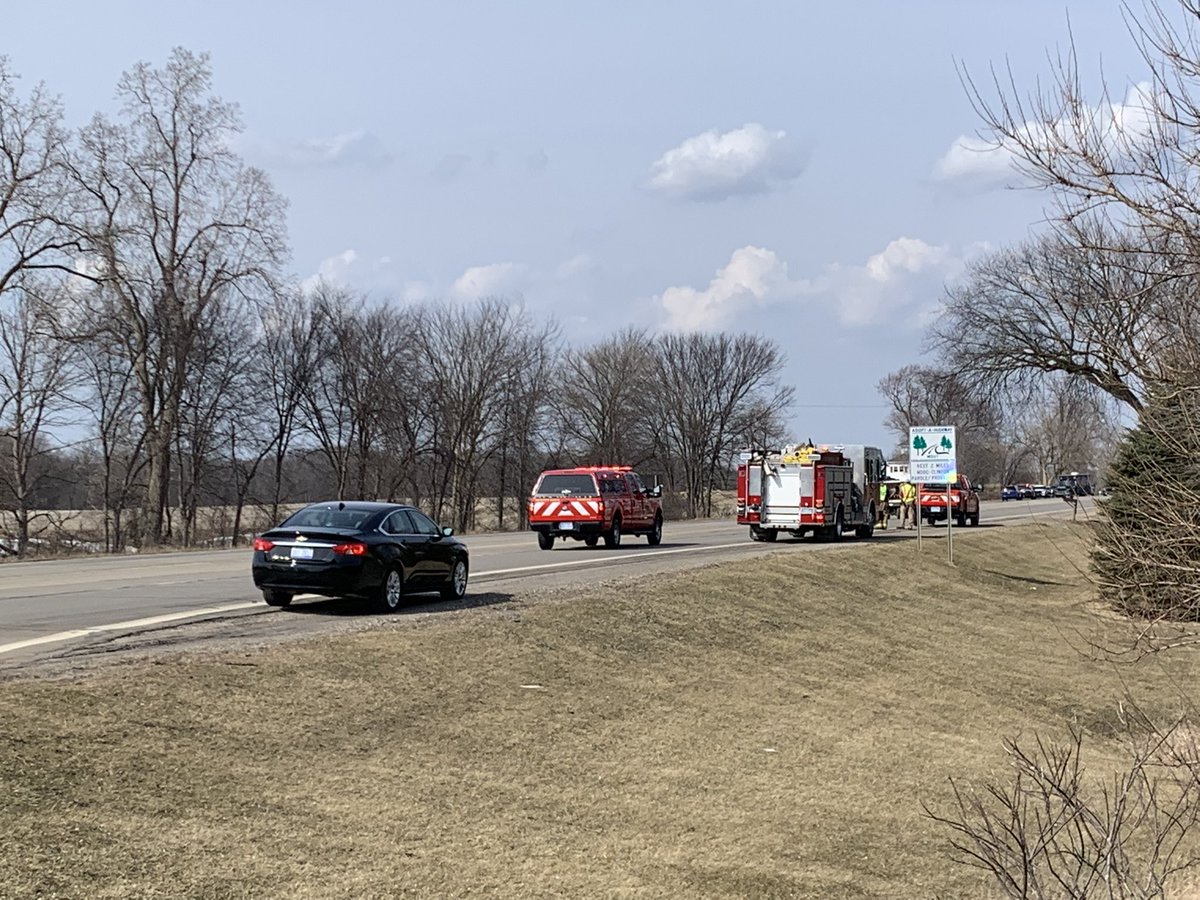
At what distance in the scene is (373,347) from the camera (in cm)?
Answer: 6944

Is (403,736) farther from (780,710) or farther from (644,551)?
(644,551)

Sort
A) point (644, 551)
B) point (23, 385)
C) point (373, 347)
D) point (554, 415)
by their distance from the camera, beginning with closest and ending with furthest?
point (644, 551), point (23, 385), point (373, 347), point (554, 415)

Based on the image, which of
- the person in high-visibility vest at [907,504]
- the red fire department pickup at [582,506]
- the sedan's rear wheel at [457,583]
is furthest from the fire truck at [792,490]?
the sedan's rear wheel at [457,583]

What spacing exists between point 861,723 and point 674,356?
7959cm

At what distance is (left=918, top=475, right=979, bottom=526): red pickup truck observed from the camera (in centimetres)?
5309

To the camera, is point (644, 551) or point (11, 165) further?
point (11, 165)

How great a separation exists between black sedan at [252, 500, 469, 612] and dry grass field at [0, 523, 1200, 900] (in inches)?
41.4

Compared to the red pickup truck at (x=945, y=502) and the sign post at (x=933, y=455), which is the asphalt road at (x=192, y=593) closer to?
the sign post at (x=933, y=455)

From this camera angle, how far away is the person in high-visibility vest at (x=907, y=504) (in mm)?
51375

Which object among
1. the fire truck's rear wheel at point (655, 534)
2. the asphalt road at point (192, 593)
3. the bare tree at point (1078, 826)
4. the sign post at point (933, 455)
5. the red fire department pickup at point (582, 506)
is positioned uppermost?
the sign post at point (933, 455)

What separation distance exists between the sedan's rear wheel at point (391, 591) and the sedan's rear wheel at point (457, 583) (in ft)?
4.64

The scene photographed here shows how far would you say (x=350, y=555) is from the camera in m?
16.0

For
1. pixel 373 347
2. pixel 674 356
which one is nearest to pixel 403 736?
pixel 373 347

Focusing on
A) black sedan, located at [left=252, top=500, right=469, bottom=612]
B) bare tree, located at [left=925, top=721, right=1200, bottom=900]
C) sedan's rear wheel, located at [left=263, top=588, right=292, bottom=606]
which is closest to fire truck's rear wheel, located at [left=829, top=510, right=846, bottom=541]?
black sedan, located at [left=252, top=500, right=469, bottom=612]
